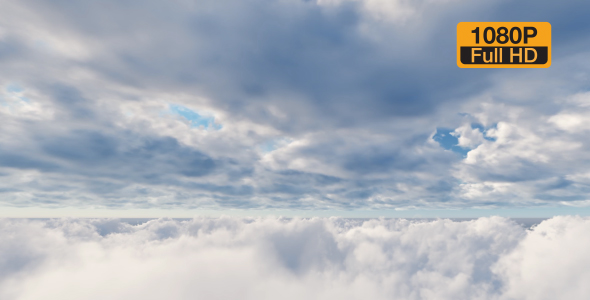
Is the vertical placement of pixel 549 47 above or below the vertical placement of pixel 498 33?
below

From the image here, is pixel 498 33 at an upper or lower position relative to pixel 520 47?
upper

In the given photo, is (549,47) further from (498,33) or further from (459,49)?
(459,49)

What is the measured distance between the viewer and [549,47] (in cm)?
4778

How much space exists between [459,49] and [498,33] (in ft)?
26.5

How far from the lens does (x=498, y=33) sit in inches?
1944

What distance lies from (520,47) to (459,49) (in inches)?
441

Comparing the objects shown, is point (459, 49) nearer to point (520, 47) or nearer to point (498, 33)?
point (498, 33)

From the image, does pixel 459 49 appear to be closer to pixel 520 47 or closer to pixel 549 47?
pixel 520 47

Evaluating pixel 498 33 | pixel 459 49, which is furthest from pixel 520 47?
pixel 459 49

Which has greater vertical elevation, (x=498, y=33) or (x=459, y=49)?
(x=498, y=33)

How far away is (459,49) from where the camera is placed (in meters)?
49.8

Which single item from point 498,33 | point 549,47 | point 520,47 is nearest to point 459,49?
point 498,33

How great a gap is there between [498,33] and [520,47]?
486 cm

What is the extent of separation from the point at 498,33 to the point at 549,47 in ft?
30.5
